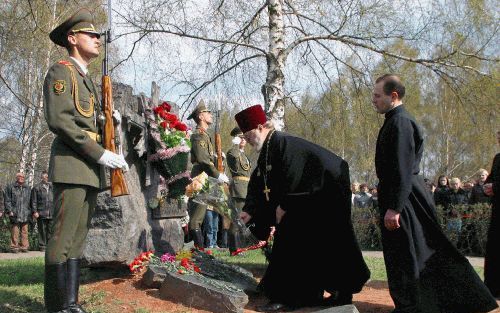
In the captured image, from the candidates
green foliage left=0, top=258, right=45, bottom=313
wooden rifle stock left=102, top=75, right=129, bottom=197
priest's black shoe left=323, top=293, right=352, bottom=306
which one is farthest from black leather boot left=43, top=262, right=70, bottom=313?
priest's black shoe left=323, top=293, right=352, bottom=306

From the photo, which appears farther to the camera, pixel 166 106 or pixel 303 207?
pixel 166 106

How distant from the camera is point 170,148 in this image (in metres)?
6.70

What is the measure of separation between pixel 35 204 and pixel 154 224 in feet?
27.6

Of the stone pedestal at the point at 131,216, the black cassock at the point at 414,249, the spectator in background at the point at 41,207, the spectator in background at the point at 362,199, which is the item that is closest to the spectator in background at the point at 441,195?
the spectator in background at the point at 362,199

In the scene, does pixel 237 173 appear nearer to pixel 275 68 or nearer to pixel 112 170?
pixel 275 68

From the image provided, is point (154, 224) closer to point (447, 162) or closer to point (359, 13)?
point (359, 13)

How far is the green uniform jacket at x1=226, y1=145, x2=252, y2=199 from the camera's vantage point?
33.2ft

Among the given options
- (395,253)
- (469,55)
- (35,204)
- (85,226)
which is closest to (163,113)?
(85,226)

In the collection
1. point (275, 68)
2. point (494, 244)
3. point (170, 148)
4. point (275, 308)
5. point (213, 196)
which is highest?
point (275, 68)

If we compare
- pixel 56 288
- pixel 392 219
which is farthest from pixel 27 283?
pixel 392 219

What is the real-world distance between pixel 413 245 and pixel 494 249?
1.92 metres

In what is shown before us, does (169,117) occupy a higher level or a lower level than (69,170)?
higher

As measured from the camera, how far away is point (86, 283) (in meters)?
5.89

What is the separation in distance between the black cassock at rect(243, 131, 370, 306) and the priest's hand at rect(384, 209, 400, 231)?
60 centimetres
